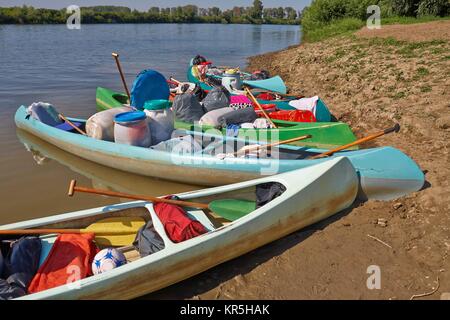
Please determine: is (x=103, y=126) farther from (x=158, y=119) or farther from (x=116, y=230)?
(x=116, y=230)

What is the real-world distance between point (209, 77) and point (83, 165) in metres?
5.19

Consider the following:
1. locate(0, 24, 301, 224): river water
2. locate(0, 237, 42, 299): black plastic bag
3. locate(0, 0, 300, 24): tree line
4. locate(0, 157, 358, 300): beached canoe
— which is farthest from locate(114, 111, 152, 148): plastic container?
locate(0, 0, 300, 24): tree line

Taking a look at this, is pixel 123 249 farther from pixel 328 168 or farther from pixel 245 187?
pixel 328 168

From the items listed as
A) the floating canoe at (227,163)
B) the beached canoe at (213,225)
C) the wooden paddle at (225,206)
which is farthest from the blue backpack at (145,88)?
the beached canoe at (213,225)

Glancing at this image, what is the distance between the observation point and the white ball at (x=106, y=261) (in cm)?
345

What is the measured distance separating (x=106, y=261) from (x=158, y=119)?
10.5 feet

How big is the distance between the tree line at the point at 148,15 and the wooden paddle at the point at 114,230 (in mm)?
48235

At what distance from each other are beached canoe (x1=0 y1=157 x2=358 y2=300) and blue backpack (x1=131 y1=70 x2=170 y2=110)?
140 inches

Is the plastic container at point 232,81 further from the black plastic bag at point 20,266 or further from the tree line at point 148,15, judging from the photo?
the tree line at point 148,15

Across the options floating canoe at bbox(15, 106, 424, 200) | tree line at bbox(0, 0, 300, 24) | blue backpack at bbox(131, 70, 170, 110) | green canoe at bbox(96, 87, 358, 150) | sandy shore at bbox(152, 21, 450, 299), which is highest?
tree line at bbox(0, 0, 300, 24)

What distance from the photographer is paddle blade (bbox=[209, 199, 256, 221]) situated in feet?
14.8

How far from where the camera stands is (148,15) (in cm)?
7331

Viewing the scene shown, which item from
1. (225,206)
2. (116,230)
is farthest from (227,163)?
(116,230)

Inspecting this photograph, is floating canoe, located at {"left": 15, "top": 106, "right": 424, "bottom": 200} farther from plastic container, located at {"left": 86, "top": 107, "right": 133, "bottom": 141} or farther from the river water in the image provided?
the river water
